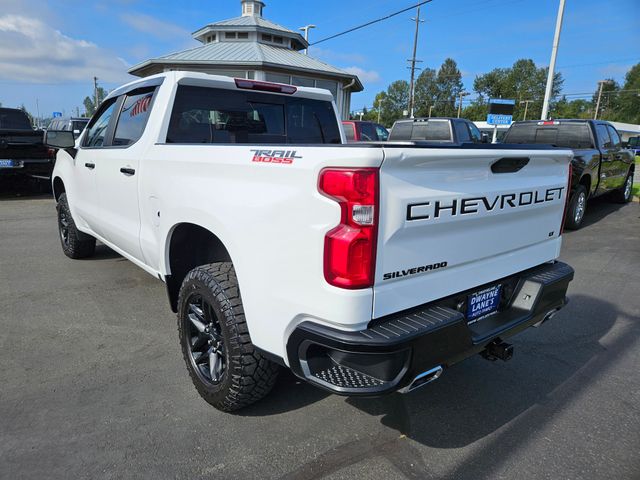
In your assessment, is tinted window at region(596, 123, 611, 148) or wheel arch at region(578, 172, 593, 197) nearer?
wheel arch at region(578, 172, 593, 197)

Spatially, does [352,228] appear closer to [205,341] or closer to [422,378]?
[422,378]

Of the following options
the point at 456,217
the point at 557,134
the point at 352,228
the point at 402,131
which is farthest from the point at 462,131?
the point at 352,228

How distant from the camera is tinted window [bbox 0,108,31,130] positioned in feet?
38.7

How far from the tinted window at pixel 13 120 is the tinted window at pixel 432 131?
34.3ft

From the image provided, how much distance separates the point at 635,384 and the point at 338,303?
2570 millimetres

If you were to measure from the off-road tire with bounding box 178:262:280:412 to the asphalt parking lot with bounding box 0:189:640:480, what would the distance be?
0.16 meters

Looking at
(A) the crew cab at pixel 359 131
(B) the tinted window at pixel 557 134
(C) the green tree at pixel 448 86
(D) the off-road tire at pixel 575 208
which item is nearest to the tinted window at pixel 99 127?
(D) the off-road tire at pixel 575 208

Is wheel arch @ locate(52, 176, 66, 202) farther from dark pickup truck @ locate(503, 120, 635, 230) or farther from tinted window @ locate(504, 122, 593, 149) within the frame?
tinted window @ locate(504, 122, 593, 149)

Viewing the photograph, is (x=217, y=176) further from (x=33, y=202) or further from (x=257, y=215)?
(x=33, y=202)

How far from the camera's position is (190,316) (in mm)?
2867

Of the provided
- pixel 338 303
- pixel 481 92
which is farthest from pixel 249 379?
pixel 481 92

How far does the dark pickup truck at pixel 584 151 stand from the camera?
26.5 feet

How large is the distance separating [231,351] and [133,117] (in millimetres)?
2339

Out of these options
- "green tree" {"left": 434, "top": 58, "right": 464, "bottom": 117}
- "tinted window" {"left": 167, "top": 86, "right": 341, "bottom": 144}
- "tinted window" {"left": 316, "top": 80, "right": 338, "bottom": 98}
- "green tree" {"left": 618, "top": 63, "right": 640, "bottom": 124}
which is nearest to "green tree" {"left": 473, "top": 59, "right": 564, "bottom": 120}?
"green tree" {"left": 434, "top": 58, "right": 464, "bottom": 117}
